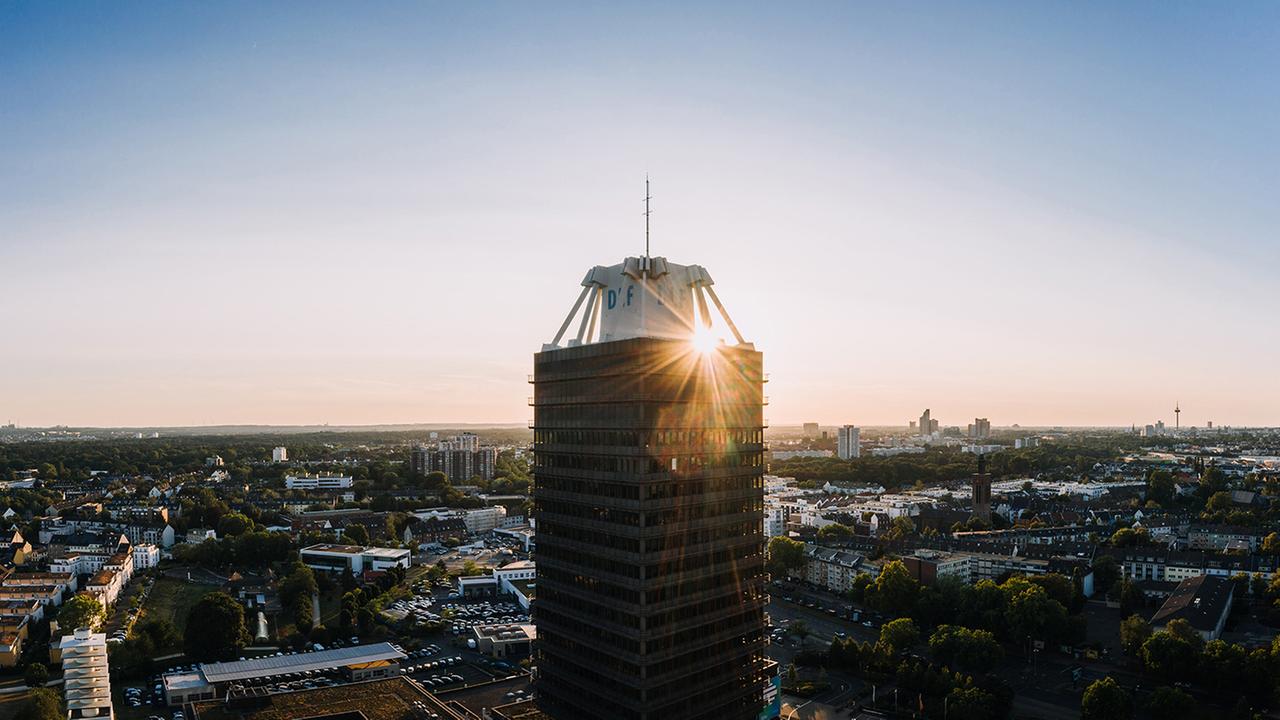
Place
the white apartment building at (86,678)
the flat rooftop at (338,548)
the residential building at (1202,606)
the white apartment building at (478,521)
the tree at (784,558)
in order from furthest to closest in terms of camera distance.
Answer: the white apartment building at (478,521), the flat rooftop at (338,548), the tree at (784,558), the residential building at (1202,606), the white apartment building at (86,678)

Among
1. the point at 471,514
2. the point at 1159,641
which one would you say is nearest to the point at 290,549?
the point at 471,514

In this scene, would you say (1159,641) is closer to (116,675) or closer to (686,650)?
(686,650)

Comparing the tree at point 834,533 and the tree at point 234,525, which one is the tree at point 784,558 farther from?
the tree at point 234,525

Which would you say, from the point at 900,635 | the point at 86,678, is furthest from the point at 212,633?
the point at 900,635

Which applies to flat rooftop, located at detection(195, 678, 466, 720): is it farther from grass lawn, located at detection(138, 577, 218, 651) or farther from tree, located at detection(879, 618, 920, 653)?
tree, located at detection(879, 618, 920, 653)

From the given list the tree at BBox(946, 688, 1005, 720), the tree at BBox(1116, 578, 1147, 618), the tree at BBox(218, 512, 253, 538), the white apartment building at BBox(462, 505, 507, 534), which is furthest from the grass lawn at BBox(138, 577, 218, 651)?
the tree at BBox(1116, 578, 1147, 618)

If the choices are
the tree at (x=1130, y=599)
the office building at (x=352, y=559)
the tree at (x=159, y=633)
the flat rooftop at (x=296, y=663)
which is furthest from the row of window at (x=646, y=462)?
the office building at (x=352, y=559)

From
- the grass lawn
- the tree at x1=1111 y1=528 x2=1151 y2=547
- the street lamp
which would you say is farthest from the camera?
the tree at x1=1111 y1=528 x2=1151 y2=547
